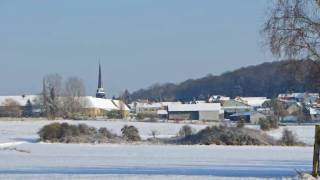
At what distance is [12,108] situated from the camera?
189 meters

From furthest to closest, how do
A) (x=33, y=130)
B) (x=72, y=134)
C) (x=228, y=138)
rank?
1. (x=33, y=130)
2. (x=72, y=134)
3. (x=228, y=138)

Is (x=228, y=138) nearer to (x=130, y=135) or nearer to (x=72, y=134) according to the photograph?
(x=130, y=135)

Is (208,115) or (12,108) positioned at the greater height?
(12,108)

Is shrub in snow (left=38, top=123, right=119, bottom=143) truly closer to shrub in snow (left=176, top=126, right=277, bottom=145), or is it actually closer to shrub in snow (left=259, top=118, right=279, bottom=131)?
shrub in snow (left=176, top=126, right=277, bottom=145)

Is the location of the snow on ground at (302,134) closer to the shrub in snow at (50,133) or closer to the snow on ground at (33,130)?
the snow on ground at (33,130)

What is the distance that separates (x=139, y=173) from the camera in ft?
75.0

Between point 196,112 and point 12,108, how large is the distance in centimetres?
4863

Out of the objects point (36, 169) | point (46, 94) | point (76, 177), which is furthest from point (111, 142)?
point (46, 94)

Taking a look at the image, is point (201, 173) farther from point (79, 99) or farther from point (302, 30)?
point (79, 99)

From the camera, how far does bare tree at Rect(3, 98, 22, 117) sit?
18098cm

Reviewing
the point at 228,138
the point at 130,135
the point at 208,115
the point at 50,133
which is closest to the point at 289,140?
the point at 228,138

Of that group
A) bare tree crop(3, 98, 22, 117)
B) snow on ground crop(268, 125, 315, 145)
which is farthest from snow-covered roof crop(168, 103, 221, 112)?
snow on ground crop(268, 125, 315, 145)

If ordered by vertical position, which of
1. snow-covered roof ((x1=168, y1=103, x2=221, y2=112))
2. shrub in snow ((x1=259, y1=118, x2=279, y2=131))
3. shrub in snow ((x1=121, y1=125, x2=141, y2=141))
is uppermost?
snow-covered roof ((x1=168, y1=103, x2=221, y2=112))

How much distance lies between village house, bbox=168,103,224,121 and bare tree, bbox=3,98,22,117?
3954 cm
